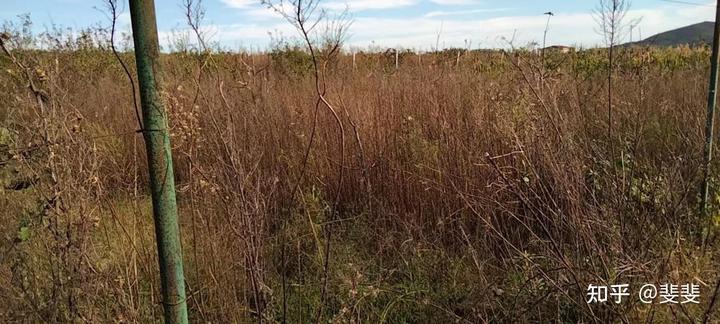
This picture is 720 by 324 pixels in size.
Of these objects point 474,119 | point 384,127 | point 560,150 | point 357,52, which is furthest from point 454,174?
point 357,52

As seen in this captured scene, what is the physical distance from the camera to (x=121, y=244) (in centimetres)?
263

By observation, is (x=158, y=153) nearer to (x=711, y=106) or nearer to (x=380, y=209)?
(x=380, y=209)

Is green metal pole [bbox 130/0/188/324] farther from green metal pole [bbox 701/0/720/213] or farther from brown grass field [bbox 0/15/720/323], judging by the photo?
green metal pole [bbox 701/0/720/213]

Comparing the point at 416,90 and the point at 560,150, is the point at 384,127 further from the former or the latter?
the point at 560,150

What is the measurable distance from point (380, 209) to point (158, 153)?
6.88 ft

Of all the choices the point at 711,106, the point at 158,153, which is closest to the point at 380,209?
the point at 711,106

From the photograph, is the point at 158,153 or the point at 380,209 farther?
the point at 380,209

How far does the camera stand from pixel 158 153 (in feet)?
4.60

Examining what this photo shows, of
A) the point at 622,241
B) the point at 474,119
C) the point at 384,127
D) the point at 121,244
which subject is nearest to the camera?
the point at 622,241

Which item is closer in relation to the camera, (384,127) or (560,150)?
(560,150)

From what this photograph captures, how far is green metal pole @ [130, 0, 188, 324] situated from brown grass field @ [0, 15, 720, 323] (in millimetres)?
339

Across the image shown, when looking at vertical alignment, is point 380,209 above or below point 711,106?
below

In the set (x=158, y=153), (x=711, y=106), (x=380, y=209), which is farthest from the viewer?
(x=380, y=209)

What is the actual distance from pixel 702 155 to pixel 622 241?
27.0 inches
